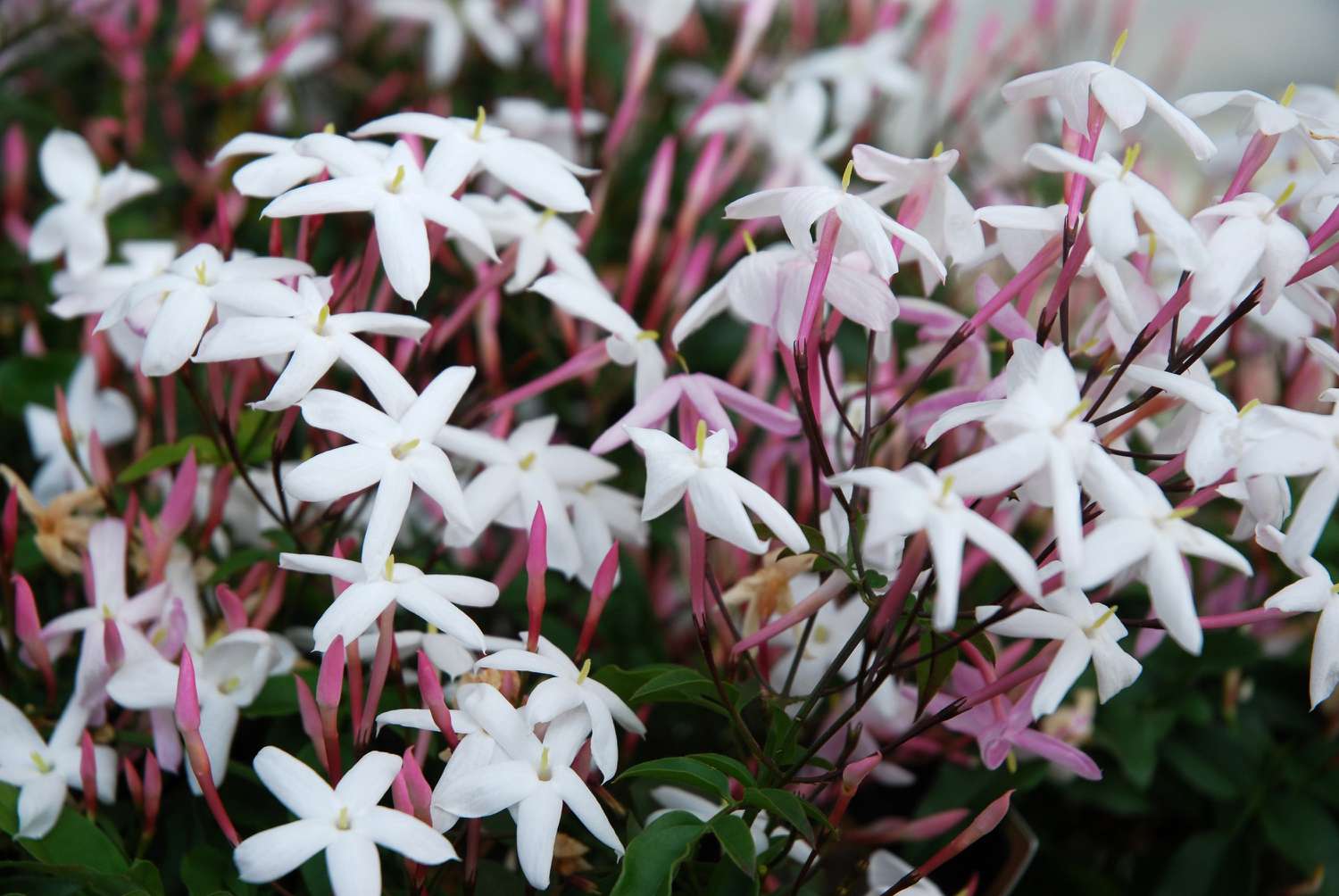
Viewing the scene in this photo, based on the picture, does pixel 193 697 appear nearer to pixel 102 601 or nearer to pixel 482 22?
pixel 102 601

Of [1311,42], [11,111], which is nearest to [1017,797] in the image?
[11,111]

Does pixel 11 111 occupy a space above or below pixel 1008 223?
below

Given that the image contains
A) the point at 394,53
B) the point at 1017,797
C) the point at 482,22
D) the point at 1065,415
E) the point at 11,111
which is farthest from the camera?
the point at 394,53

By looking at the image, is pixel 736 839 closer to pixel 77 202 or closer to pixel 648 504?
pixel 648 504

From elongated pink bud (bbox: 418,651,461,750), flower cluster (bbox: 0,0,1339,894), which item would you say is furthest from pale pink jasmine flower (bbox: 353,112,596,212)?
elongated pink bud (bbox: 418,651,461,750)

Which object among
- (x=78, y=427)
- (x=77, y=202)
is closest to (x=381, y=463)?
(x=78, y=427)
